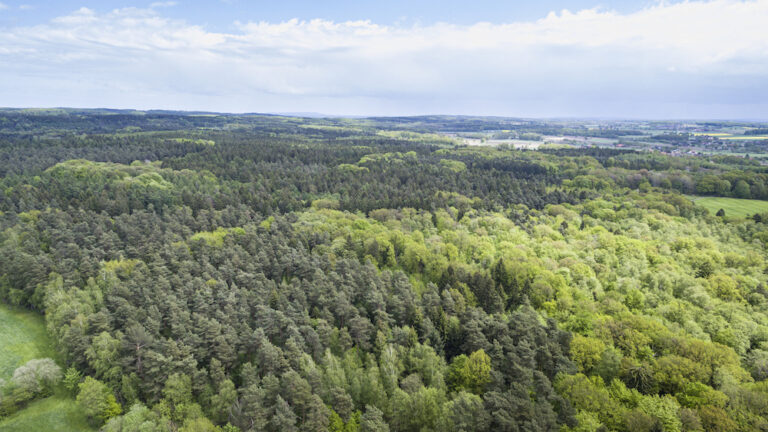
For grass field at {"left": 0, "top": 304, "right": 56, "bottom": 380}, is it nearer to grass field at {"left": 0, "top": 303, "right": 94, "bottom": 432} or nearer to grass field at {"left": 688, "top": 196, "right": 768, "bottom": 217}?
grass field at {"left": 0, "top": 303, "right": 94, "bottom": 432}

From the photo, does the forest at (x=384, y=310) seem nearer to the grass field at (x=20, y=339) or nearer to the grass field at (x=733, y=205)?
the grass field at (x=20, y=339)

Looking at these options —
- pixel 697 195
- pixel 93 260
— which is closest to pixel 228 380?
pixel 93 260

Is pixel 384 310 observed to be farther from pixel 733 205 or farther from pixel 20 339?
pixel 733 205

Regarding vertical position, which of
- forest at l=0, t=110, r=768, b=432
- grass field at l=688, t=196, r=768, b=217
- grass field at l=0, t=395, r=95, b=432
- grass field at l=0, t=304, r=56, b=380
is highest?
grass field at l=688, t=196, r=768, b=217

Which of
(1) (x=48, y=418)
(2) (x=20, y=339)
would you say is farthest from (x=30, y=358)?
(1) (x=48, y=418)

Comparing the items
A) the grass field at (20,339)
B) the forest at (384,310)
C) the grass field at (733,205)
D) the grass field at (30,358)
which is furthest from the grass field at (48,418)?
the grass field at (733,205)

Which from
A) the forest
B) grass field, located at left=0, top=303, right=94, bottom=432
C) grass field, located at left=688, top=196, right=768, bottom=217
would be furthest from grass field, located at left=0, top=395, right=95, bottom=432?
grass field, located at left=688, top=196, right=768, bottom=217
